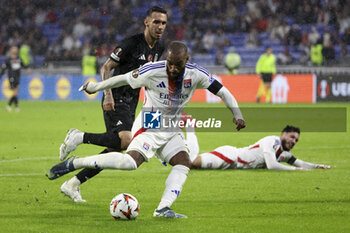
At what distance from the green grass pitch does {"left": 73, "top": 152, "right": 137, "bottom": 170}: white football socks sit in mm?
485

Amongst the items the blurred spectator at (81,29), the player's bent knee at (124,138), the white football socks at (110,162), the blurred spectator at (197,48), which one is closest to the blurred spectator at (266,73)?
the blurred spectator at (197,48)

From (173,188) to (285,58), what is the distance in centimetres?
2097

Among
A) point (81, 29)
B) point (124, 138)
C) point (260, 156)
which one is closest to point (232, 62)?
point (81, 29)

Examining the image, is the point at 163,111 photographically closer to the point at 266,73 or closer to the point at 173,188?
the point at 173,188

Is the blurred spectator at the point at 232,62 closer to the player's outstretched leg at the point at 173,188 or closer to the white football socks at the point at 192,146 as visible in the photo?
the white football socks at the point at 192,146

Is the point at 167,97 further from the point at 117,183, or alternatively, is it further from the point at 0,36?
the point at 0,36

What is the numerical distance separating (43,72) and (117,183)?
20232 mm

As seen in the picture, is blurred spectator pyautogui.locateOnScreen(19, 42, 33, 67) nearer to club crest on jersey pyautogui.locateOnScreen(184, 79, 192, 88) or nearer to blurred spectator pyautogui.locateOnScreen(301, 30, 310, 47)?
blurred spectator pyautogui.locateOnScreen(301, 30, 310, 47)

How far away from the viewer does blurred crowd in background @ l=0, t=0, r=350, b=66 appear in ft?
90.9

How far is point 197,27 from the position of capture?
98.7 ft

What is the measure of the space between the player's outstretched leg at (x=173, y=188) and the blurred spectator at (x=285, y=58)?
20395mm

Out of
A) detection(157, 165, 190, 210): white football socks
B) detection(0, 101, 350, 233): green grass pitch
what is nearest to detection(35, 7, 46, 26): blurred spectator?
detection(0, 101, 350, 233): green grass pitch

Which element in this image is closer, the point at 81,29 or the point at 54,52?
the point at 54,52

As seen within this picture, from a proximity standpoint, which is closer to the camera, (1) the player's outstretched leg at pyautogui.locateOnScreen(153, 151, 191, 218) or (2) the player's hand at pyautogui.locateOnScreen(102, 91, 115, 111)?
(1) the player's outstretched leg at pyautogui.locateOnScreen(153, 151, 191, 218)
